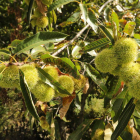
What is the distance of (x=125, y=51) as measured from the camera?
0.67 meters

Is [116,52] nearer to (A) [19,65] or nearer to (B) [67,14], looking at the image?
(A) [19,65]

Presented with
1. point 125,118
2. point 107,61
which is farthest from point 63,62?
point 125,118

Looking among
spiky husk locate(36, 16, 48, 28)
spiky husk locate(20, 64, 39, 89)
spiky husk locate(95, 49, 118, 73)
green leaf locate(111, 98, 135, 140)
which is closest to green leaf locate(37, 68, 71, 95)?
spiky husk locate(20, 64, 39, 89)

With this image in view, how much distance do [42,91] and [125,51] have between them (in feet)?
1.51

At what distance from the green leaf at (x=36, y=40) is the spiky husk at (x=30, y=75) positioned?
9 centimetres

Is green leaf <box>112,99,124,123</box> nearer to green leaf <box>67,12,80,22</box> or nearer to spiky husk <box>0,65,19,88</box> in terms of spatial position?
spiky husk <box>0,65,19,88</box>

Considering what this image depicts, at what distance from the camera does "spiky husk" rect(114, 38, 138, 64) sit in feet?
2.19

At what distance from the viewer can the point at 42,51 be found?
0.83 meters

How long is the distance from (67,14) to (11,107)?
8.49 ft

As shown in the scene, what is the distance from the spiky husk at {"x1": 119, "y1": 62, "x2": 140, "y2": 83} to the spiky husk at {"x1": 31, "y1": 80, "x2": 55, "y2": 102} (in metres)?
0.39

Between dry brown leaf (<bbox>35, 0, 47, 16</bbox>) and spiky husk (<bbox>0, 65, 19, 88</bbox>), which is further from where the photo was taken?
dry brown leaf (<bbox>35, 0, 47, 16</bbox>)

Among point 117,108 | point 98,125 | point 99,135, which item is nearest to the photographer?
point 117,108

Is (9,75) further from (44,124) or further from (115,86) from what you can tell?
(44,124)

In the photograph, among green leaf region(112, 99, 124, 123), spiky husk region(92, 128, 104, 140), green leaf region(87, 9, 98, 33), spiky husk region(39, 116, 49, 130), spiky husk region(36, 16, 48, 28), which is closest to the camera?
green leaf region(112, 99, 124, 123)
